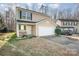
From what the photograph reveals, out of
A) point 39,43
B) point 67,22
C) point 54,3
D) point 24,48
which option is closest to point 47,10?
point 54,3

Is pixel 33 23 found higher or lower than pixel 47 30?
higher

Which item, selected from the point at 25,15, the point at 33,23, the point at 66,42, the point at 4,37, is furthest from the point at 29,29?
the point at 66,42

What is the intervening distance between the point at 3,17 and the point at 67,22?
90 cm

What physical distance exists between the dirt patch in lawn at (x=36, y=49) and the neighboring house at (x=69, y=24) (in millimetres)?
269

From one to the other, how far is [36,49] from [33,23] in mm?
→ 365

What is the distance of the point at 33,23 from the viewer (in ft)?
7.53

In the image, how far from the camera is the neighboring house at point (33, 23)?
228cm

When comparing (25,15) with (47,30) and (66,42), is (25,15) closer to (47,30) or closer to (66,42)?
(47,30)

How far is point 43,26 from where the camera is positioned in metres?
2.34

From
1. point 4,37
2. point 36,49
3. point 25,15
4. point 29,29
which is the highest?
point 25,15

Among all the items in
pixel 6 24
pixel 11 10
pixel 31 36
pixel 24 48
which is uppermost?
pixel 11 10

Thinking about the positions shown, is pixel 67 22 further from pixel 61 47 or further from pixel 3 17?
pixel 3 17

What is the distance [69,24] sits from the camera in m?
2.31

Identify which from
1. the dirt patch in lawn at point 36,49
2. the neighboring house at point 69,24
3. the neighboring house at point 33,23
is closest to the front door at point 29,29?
the neighboring house at point 33,23
